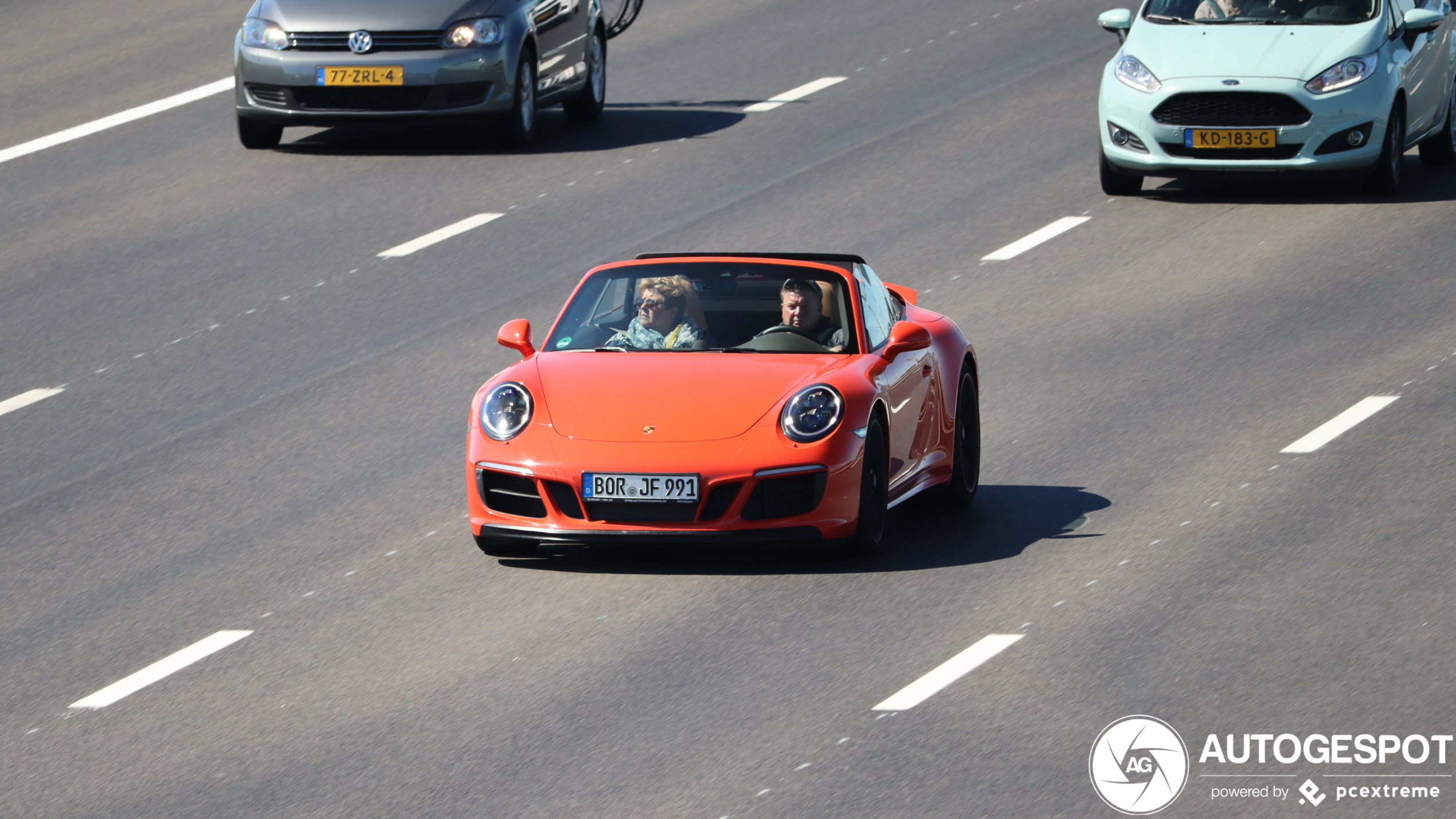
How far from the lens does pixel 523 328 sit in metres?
10.8

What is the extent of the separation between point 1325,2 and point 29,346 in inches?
402

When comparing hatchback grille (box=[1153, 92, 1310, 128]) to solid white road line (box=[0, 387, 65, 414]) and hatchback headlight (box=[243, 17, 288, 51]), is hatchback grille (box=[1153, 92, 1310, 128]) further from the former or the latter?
solid white road line (box=[0, 387, 65, 414])

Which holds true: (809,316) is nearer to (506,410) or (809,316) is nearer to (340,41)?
(506,410)

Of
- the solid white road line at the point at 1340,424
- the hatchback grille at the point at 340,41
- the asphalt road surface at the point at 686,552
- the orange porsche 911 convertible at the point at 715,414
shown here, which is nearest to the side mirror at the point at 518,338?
the orange porsche 911 convertible at the point at 715,414

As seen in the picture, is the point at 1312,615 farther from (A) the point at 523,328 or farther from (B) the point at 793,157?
(B) the point at 793,157

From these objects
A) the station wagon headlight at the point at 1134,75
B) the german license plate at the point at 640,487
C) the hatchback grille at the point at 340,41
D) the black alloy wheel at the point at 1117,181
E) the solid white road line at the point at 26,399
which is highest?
the german license plate at the point at 640,487

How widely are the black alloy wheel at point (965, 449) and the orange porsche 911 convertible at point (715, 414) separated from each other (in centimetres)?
2

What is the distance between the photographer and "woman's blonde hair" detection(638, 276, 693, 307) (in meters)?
10.8

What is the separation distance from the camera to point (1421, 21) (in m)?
18.6

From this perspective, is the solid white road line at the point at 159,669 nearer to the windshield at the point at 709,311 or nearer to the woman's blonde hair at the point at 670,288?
the windshield at the point at 709,311

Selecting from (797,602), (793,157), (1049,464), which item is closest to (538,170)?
(793,157)

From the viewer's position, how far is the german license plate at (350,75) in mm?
19062

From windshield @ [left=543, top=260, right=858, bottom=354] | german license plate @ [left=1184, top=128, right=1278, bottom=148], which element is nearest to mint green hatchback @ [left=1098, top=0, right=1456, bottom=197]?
german license plate @ [left=1184, top=128, right=1278, bottom=148]

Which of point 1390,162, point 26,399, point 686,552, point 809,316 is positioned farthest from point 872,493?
point 1390,162
